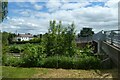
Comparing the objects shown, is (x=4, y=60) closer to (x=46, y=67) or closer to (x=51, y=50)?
(x=46, y=67)

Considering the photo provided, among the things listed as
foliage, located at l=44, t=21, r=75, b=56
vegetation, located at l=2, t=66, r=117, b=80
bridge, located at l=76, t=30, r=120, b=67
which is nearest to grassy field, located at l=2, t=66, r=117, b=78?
vegetation, located at l=2, t=66, r=117, b=80

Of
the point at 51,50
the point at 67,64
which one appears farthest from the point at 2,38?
the point at 51,50

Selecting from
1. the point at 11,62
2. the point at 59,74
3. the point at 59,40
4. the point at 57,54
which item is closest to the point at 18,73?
the point at 59,74

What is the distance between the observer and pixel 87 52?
2081 centimetres

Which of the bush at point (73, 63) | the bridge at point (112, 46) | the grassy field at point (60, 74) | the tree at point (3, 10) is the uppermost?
the tree at point (3, 10)

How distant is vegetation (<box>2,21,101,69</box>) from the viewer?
17.3 meters

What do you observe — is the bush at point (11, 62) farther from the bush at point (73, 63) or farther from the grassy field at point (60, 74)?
the grassy field at point (60, 74)

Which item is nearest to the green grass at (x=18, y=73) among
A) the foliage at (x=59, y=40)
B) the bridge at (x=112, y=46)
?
the bridge at (x=112, y=46)

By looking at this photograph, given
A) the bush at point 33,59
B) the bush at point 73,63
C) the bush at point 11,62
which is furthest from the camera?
the bush at point 11,62

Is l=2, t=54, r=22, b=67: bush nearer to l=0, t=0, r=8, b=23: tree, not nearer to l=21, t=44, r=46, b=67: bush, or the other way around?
l=21, t=44, r=46, b=67: bush

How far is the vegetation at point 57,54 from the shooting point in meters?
17.3

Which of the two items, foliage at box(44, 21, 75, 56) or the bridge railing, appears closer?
the bridge railing

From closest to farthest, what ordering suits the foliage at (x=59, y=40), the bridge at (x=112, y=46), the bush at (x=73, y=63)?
the bridge at (x=112, y=46), the bush at (x=73, y=63), the foliage at (x=59, y=40)

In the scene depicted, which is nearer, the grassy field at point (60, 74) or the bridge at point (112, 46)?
the bridge at point (112, 46)
